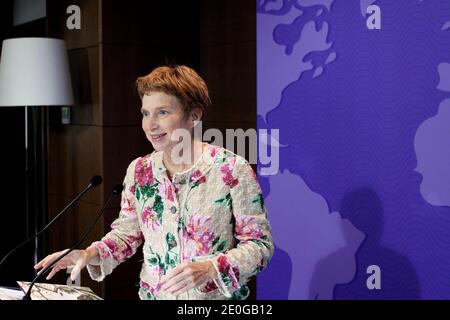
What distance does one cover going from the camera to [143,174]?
2.34 metres

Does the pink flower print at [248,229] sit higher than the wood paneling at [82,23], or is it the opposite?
the wood paneling at [82,23]

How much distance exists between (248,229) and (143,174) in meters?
0.44

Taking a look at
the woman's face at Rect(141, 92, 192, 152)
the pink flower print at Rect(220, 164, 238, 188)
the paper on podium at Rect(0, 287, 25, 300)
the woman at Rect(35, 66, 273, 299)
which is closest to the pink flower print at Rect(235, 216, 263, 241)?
the woman at Rect(35, 66, 273, 299)

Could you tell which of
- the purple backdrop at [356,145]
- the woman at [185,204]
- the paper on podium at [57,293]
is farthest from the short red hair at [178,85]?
the purple backdrop at [356,145]

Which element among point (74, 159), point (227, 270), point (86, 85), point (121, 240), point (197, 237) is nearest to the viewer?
point (227, 270)

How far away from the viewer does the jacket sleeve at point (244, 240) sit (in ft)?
6.72

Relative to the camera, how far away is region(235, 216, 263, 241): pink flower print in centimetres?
212

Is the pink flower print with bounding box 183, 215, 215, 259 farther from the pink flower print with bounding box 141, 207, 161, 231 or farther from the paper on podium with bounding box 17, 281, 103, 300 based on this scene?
the paper on podium with bounding box 17, 281, 103, 300

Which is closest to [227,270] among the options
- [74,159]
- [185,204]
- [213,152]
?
[185,204]

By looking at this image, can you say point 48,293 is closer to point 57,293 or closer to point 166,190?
point 57,293

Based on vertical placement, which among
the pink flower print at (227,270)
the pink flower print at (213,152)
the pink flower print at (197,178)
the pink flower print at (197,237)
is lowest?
the pink flower print at (227,270)

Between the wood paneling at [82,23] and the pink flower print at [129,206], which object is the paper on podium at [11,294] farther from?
the wood paneling at [82,23]

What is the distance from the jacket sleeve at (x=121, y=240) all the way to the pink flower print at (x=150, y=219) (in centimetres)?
7
